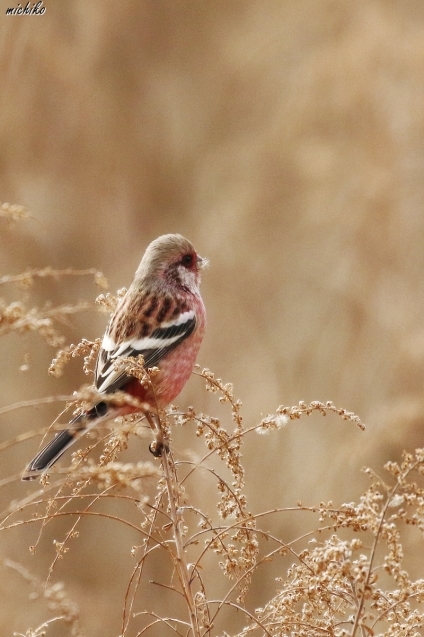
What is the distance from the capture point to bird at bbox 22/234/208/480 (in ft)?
7.82

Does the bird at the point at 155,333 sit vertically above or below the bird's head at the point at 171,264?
below

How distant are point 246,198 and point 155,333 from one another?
334cm

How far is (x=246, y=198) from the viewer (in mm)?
5996

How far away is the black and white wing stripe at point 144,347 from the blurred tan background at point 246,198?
2.16 m

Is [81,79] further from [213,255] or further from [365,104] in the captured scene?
[365,104]

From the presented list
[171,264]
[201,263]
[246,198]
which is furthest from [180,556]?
[246,198]

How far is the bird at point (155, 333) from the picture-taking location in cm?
238

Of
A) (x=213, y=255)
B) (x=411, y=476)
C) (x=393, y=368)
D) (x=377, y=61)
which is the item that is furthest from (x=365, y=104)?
(x=411, y=476)

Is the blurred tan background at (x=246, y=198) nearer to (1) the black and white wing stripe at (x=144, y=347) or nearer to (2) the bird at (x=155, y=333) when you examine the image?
(2) the bird at (x=155, y=333)

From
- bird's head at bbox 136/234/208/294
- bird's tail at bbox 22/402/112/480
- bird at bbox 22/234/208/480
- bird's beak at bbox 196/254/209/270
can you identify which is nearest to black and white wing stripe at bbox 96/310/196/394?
bird at bbox 22/234/208/480

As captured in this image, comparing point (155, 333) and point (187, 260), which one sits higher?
point (187, 260)

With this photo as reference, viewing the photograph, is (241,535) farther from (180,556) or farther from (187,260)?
(187,260)

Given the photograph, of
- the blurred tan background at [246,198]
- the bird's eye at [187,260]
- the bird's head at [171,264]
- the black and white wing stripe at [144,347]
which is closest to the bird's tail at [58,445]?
the black and white wing stripe at [144,347]

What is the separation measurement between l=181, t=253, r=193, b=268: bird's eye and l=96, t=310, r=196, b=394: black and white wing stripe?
0.94 feet
